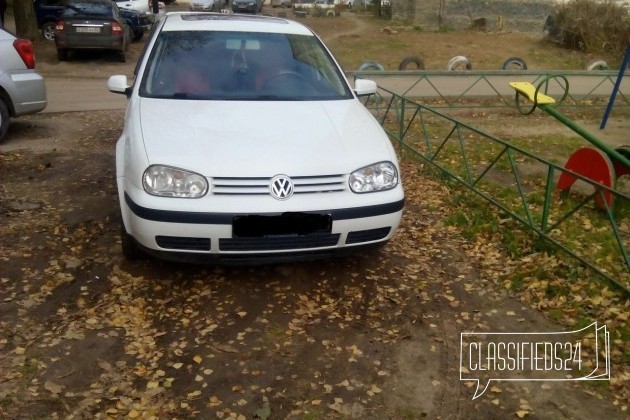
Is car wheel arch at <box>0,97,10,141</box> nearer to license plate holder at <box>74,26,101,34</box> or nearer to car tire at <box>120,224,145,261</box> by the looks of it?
car tire at <box>120,224,145,261</box>

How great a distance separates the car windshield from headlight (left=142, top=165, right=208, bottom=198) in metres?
1.09

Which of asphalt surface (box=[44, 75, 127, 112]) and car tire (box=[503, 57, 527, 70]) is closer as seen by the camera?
asphalt surface (box=[44, 75, 127, 112])

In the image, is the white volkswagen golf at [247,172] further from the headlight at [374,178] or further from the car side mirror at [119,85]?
the car side mirror at [119,85]

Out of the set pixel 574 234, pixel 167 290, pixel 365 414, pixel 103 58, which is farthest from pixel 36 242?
pixel 103 58

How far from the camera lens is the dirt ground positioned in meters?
2.98

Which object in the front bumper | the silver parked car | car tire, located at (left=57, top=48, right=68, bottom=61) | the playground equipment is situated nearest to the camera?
the front bumper

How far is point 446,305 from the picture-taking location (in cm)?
400

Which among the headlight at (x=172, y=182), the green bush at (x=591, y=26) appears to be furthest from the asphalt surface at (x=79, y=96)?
the green bush at (x=591, y=26)

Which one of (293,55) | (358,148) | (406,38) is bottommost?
(406,38)

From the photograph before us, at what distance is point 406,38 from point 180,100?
67.3ft

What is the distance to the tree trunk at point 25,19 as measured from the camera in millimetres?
15805

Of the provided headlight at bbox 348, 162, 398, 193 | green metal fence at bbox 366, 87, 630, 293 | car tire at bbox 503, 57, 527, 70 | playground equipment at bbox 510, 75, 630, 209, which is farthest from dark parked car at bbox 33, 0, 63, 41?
headlight at bbox 348, 162, 398, 193

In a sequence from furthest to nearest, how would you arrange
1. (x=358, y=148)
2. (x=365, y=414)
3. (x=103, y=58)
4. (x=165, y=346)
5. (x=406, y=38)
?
(x=406, y=38), (x=103, y=58), (x=358, y=148), (x=165, y=346), (x=365, y=414)

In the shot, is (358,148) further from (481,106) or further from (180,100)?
(481,106)
